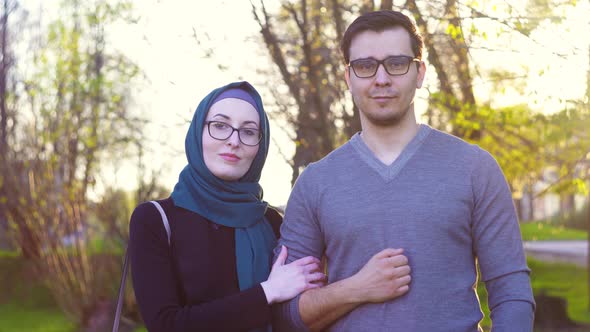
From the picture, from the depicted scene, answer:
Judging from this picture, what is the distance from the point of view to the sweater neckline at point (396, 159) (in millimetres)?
2836

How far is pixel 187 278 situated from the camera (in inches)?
115

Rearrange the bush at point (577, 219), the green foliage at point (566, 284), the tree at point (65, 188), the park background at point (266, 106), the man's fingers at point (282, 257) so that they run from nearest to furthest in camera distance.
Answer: the man's fingers at point (282, 257)
the park background at point (266, 106)
the tree at point (65, 188)
the green foliage at point (566, 284)
the bush at point (577, 219)

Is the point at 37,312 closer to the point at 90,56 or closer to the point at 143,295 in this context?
the point at 90,56

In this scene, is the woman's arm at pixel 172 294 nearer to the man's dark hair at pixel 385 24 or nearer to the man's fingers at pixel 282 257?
the man's fingers at pixel 282 257

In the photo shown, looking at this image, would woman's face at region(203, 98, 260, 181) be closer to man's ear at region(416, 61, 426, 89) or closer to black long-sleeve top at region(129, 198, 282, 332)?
black long-sleeve top at region(129, 198, 282, 332)

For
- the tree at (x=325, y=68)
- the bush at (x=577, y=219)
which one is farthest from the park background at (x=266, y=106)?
the bush at (x=577, y=219)

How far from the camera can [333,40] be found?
19.3 feet

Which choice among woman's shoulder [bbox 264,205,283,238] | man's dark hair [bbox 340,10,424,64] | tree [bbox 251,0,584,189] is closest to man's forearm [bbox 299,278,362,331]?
woman's shoulder [bbox 264,205,283,238]

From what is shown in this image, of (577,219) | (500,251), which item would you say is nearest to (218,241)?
(500,251)

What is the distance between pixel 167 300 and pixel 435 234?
1009 mm

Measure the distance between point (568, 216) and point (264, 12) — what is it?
22.8 m

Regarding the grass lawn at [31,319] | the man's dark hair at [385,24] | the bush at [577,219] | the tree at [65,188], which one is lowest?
the bush at [577,219]

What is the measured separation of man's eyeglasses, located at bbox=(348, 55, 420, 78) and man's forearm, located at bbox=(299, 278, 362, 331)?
78cm

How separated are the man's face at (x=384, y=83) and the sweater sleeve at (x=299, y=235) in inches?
14.5
